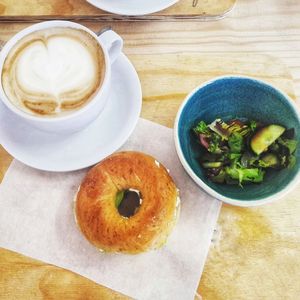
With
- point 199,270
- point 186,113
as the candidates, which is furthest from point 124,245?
point 186,113

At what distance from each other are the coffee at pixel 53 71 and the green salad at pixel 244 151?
0.24m

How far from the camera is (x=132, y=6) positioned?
988 mm

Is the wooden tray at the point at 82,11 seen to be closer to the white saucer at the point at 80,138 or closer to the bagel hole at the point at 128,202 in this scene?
the white saucer at the point at 80,138

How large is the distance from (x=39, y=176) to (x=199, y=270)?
37 cm

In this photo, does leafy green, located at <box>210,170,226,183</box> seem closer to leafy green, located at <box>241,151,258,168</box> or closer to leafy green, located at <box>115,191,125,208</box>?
leafy green, located at <box>241,151,258,168</box>

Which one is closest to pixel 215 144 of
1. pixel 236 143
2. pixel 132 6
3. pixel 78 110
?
pixel 236 143

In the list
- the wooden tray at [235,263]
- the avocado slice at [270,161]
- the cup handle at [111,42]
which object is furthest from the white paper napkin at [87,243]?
the cup handle at [111,42]

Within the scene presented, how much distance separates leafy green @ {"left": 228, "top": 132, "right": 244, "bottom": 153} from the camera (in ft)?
2.72

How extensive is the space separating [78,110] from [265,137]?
363 millimetres

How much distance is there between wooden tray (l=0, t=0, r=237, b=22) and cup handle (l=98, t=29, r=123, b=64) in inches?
6.9

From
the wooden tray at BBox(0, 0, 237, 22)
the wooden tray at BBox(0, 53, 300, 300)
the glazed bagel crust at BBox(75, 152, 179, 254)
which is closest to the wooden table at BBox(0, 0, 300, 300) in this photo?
the wooden tray at BBox(0, 53, 300, 300)

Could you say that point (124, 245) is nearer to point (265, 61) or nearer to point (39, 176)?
point (39, 176)

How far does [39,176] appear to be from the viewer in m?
0.87

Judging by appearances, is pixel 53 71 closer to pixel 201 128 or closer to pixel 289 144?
pixel 201 128
